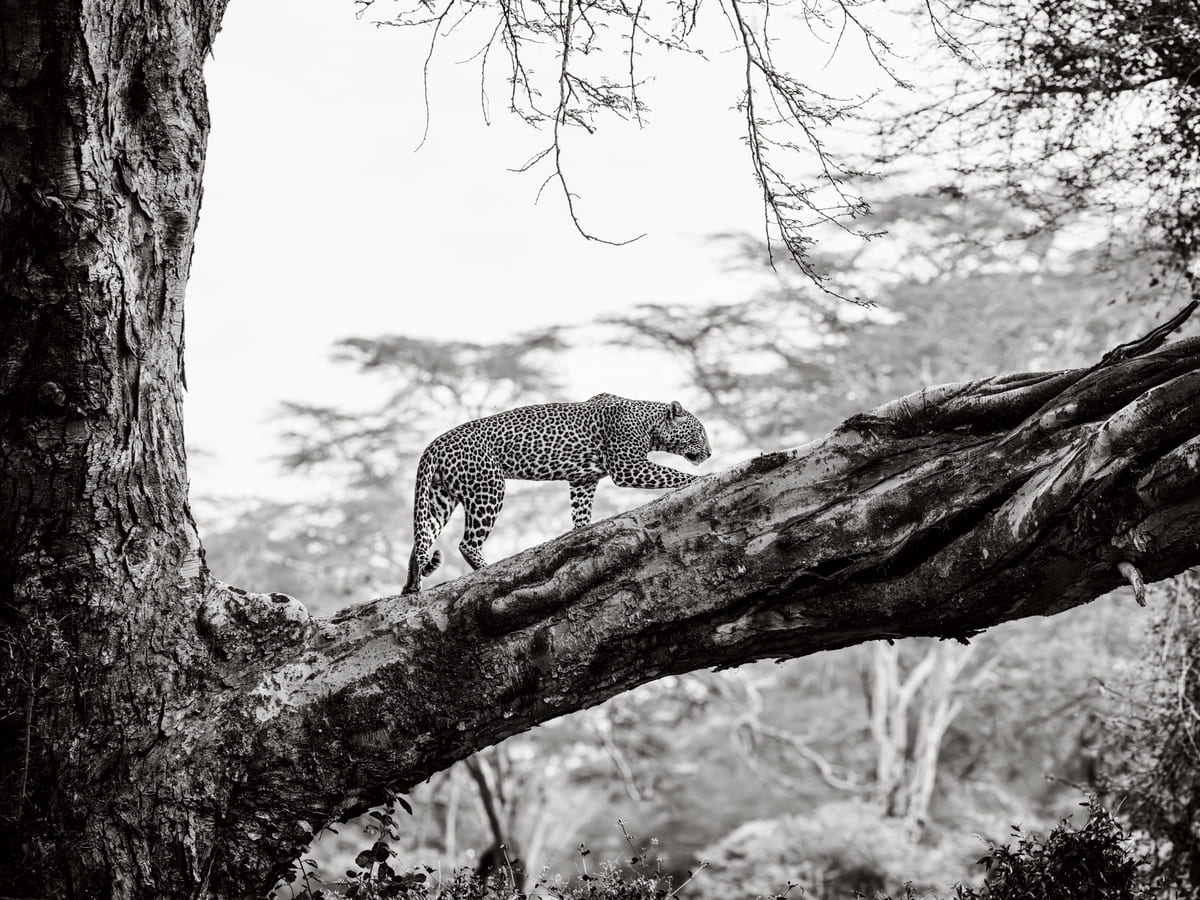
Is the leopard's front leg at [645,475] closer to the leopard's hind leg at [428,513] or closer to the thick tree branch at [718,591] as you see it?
the leopard's hind leg at [428,513]

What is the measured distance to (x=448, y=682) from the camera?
5270 millimetres

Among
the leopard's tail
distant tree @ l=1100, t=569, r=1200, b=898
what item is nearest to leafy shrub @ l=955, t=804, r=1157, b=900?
distant tree @ l=1100, t=569, r=1200, b=898

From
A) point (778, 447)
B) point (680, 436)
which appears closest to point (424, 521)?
point (680, 436)

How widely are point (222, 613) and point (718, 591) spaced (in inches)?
88.9

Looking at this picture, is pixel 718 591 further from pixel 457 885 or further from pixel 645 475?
pixel 457 885

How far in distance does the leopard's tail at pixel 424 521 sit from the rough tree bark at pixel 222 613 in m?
0.60

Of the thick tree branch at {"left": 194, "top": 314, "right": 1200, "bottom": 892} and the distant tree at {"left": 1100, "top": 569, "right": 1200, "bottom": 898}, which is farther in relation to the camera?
the distant tree at {"left": 1100, "top": 569, "right": 1200, "bottom": 898}

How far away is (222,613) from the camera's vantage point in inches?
218

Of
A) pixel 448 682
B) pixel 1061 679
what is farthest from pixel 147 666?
pixel 1061 679

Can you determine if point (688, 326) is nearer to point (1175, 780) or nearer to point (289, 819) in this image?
point (1175, 780)

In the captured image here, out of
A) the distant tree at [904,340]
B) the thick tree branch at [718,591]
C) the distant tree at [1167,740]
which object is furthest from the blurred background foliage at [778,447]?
the thick tree branch at [718,591]

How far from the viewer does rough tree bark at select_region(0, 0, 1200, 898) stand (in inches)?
202

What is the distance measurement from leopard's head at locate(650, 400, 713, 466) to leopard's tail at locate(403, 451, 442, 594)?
130 cm

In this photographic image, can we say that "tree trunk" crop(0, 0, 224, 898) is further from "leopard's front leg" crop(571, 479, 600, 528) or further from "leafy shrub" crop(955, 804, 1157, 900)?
"leafy shrub" crop(955, 804, 1157, 900)
